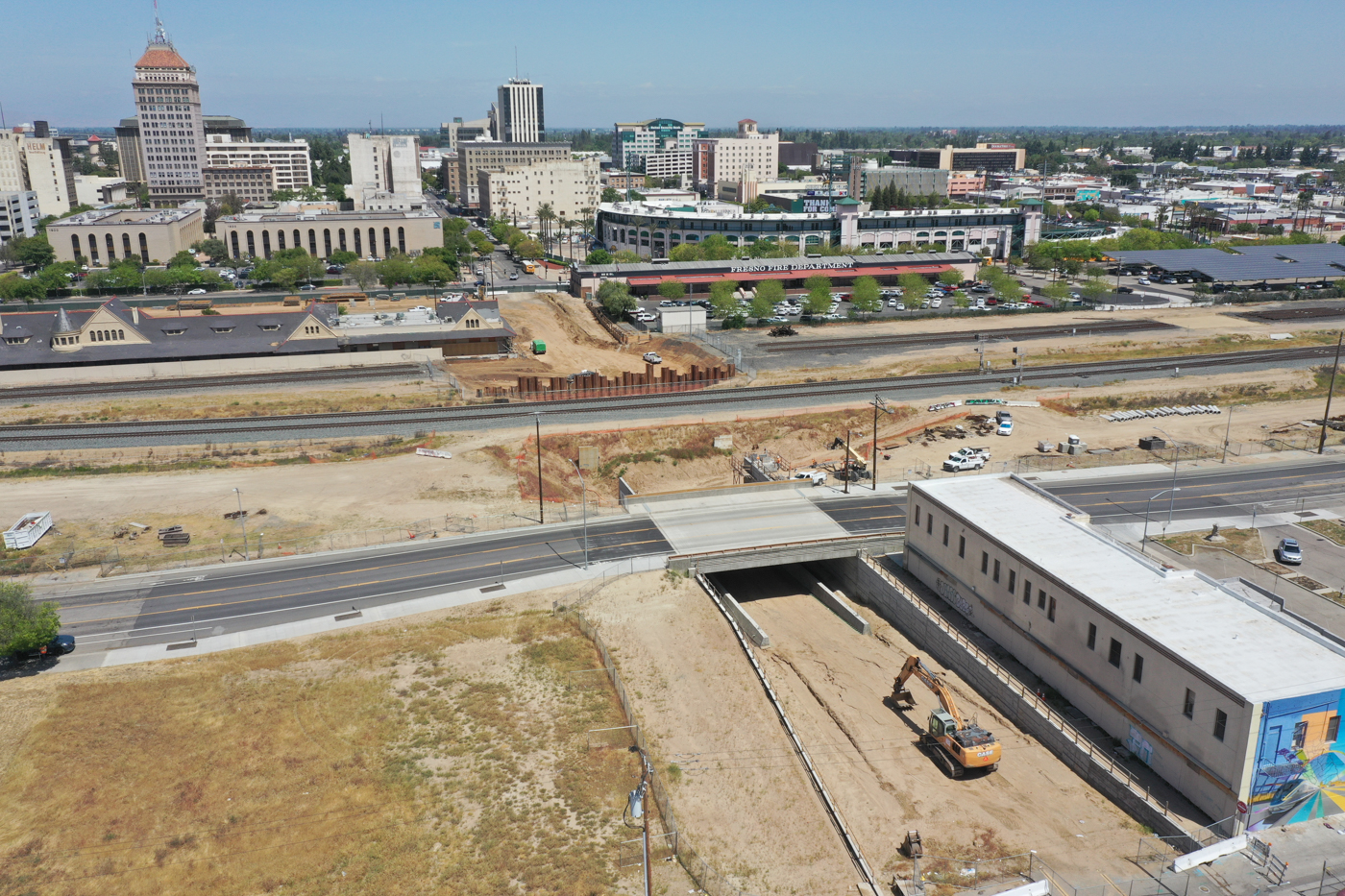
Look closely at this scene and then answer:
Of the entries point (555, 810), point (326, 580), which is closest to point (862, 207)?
point (326, 580)

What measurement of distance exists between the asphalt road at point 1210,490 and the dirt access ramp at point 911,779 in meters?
20.5

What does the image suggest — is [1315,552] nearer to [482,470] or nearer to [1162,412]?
[1162,412]

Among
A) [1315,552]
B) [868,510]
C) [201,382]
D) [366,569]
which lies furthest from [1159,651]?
[201,382]

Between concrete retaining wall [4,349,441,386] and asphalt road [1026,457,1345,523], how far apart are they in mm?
65750

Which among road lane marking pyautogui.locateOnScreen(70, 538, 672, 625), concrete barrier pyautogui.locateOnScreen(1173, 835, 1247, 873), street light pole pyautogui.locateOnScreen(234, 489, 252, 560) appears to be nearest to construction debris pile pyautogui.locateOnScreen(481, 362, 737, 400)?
street light pole pyautogui.locateOnScreen(234, 489, 252, 560)

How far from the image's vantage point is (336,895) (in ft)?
98.6

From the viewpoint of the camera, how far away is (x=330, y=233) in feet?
568

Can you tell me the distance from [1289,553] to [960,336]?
61.8 metres

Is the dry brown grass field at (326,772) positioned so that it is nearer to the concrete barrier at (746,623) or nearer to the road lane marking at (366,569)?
the road lane marking at (366,569)

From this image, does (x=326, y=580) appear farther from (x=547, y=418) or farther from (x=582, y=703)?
(x=547, y=418)

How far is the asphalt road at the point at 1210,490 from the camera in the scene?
61.1 metres

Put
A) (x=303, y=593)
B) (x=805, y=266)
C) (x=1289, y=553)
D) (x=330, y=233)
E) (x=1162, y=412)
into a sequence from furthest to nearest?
(x=330, y=233), (x=805, y=266), (x=1162, y=412), (x=1289, y=553), (x=303, y=593)

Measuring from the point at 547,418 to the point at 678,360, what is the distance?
27460 mm

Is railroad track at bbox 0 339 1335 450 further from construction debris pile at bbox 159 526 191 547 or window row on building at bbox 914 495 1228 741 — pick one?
window row on building at bbox 914 495 1228 741
